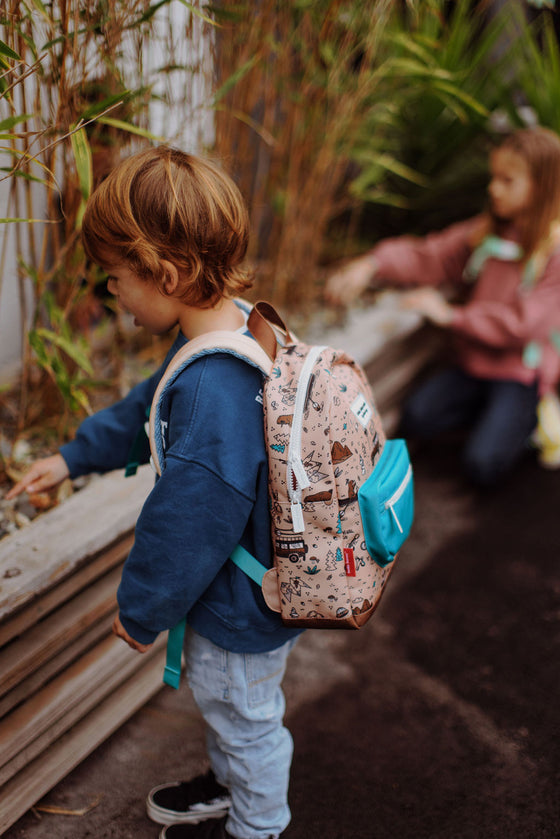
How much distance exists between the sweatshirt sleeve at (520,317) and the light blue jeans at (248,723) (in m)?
1.58

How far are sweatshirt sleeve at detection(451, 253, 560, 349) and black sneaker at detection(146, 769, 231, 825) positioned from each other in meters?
1.73

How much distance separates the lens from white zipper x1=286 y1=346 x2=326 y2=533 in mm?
1040

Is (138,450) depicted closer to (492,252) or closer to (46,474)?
(46,474)

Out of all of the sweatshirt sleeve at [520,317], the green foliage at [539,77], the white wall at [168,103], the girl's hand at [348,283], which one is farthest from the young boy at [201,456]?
the green foliage at [539,77]

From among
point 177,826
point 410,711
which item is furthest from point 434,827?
point 177,826

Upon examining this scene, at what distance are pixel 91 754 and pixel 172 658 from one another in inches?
22.6

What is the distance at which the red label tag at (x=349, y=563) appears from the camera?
113 centimetres

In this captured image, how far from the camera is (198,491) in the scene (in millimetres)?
1022

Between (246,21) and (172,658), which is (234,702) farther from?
(246,21)

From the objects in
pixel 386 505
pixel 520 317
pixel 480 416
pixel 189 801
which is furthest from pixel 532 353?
pixel 189 801

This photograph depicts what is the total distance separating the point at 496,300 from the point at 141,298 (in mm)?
1786

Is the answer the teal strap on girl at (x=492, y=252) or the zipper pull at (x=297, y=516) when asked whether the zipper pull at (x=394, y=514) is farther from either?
the teal strap on girl at (x=492, y=252)

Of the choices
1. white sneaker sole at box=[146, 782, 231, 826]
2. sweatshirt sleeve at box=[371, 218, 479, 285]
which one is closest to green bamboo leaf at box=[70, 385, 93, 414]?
white sneaker sole at box=[146, 782, 231, 826]

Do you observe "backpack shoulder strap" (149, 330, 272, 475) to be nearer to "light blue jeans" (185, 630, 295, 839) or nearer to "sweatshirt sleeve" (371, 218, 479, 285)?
"light blue jeans" (185, 630, 295, 839)
